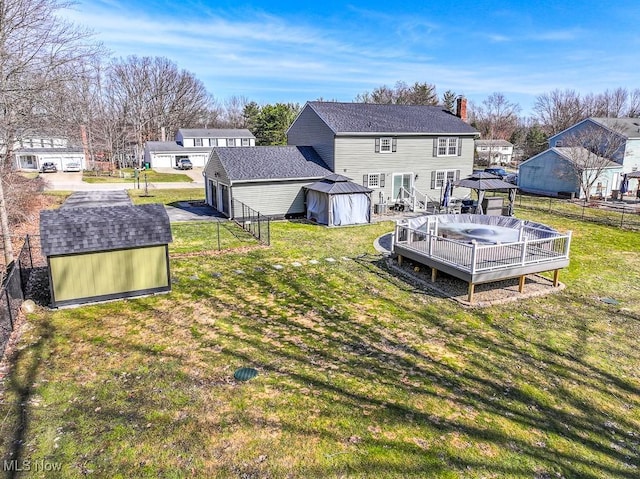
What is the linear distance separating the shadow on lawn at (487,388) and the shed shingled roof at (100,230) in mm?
3271

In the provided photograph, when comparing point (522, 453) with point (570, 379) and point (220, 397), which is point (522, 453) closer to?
point (570, 379)

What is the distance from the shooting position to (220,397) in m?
6.85

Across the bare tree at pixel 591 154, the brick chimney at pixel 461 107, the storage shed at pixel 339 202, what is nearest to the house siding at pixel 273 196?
the storage shed at pixel 339 202

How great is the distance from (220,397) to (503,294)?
8.97 m

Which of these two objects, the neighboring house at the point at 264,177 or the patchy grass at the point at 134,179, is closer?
the neighboring house at the point at 264,177

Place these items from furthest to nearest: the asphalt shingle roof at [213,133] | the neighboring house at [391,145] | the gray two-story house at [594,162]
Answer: the asphalt shingle roof at [213,133] → the gray two-story house at [594,162] → the neighboring house at [391,145]

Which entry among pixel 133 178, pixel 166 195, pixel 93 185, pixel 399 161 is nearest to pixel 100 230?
pixel 399 161

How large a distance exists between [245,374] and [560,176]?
34317 millimetres

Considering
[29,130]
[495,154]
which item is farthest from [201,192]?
[495,154]

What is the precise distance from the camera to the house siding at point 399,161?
24438 millimetres

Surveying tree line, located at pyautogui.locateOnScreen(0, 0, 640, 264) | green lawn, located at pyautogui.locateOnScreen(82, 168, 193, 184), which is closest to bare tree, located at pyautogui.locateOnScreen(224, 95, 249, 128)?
tree line, located at pyautogui.locateOnScreen(0, 0, 640, 264)

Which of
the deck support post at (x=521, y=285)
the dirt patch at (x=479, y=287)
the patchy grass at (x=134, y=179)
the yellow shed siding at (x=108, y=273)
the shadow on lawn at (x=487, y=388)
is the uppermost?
the patchy grass at (x=134, y=179)

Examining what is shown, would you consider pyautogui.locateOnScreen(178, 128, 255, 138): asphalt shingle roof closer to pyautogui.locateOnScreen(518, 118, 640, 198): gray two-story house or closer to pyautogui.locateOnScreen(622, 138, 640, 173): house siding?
pyautogui.locateOnScreen(518, 118, 640, 198): gray two-story house

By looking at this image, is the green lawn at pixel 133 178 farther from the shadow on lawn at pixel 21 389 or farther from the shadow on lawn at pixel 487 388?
the shadow on lawn at pixel 487 388
